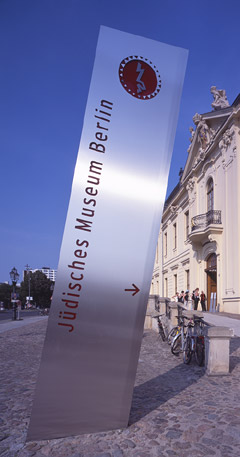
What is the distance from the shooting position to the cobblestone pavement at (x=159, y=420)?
3148 millimetres

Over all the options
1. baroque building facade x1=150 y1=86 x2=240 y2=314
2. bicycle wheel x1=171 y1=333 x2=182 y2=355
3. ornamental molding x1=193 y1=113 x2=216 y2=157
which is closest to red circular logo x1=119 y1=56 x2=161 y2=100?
bicycle wheel x1=171 y1=333 x2=182 y2=355

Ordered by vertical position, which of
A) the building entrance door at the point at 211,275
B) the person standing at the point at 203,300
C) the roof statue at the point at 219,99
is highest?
the roof statue at the point at 219,99

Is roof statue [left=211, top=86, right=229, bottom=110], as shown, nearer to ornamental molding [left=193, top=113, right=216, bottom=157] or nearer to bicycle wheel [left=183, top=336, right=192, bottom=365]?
ornamental molding [left=193, top=113, right=216, bottom=157]

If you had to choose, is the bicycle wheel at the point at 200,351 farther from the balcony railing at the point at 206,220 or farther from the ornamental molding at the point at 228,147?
the balcony railing at the point at 206,220

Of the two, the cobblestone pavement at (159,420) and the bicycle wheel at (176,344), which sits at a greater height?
the bicycle wheel at (176,344)

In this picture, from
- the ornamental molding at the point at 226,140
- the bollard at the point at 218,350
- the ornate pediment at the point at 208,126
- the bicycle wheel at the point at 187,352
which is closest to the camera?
the bollard at the point at 218,350

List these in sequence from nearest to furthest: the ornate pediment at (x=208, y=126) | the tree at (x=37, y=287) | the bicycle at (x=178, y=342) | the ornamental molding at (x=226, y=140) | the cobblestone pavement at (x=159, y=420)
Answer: the cobblestone pavement at (x=159, y=420), the bicycle at (x=178, y=342), the ornamental molding at (x=226, y=140), the ornate pediment at (x=208, y=126), the tree at (x=37, y=287)

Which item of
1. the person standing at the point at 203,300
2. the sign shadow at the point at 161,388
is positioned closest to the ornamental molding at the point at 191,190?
the person standing at the point at 203,300

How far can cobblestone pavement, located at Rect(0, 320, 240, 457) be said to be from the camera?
3148mm

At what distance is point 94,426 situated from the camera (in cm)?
347

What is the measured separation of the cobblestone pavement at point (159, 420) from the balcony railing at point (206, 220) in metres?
14.4

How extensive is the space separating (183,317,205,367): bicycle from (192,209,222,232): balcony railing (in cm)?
1373

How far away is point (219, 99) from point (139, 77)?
863 inches

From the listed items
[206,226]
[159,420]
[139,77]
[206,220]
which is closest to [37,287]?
[206,220]
